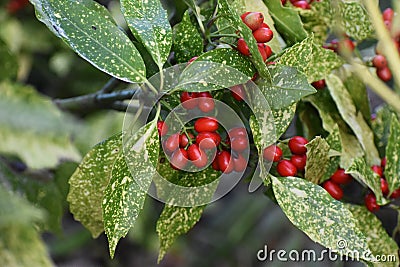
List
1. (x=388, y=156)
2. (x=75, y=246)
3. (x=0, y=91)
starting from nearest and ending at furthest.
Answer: (x=388, y=156) → (x=0, y=91) → (x=75, y=246)

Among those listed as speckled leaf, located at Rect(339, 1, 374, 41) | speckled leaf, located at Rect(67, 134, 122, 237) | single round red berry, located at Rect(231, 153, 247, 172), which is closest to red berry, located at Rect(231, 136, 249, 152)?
single round red berry, located at Rect(231, 153, 247, 172)

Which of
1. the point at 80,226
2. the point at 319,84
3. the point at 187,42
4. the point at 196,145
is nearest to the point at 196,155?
the point at 196,145

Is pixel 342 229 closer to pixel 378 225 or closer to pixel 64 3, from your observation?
pixel 378 225

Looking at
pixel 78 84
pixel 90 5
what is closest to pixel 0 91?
pixel 78 84

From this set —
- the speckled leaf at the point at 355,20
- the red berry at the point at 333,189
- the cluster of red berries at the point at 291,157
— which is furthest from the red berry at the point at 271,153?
the speckled leaf at the point at 355,20

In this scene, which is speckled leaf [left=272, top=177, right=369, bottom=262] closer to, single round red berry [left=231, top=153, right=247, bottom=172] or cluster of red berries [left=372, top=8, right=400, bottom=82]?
single round red berry [left=231, top=153, right=247, bottom=172]

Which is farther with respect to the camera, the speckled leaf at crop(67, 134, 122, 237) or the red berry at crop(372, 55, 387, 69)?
the red berry at crop(372, 55, 387, 69)
